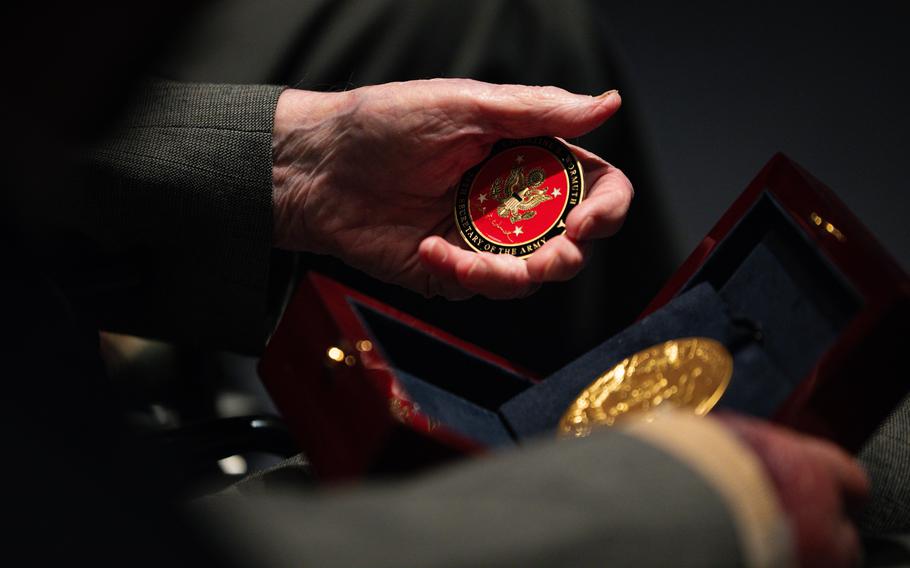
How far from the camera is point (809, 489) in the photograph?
52cm

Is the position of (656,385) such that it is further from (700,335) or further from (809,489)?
(809,489)

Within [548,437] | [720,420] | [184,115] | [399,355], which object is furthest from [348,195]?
[720,420]

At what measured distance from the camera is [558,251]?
0.96m

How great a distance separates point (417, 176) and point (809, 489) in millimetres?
675

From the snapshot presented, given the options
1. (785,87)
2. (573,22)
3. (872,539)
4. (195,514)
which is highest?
(573,22)

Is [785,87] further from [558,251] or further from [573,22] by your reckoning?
[558,251]

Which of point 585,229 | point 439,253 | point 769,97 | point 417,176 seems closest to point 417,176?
point 417,176

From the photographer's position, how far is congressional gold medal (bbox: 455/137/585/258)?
1019 millimetres

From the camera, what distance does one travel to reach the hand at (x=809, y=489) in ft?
1.68

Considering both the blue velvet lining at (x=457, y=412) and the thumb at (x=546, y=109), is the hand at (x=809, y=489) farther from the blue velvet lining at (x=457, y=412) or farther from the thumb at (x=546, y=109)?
the thumb at (x=546, y=109)

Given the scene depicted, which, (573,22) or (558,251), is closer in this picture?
(558,251)

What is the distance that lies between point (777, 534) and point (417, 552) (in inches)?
8.3

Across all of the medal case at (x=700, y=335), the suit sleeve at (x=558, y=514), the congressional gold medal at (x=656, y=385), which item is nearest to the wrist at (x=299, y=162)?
the medal case at (x=700, y=335)

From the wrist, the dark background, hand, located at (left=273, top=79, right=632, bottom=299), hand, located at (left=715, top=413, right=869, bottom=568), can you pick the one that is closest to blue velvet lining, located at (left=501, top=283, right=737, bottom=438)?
hand, located at (left=273, top=79, right=632, bottom=299)
